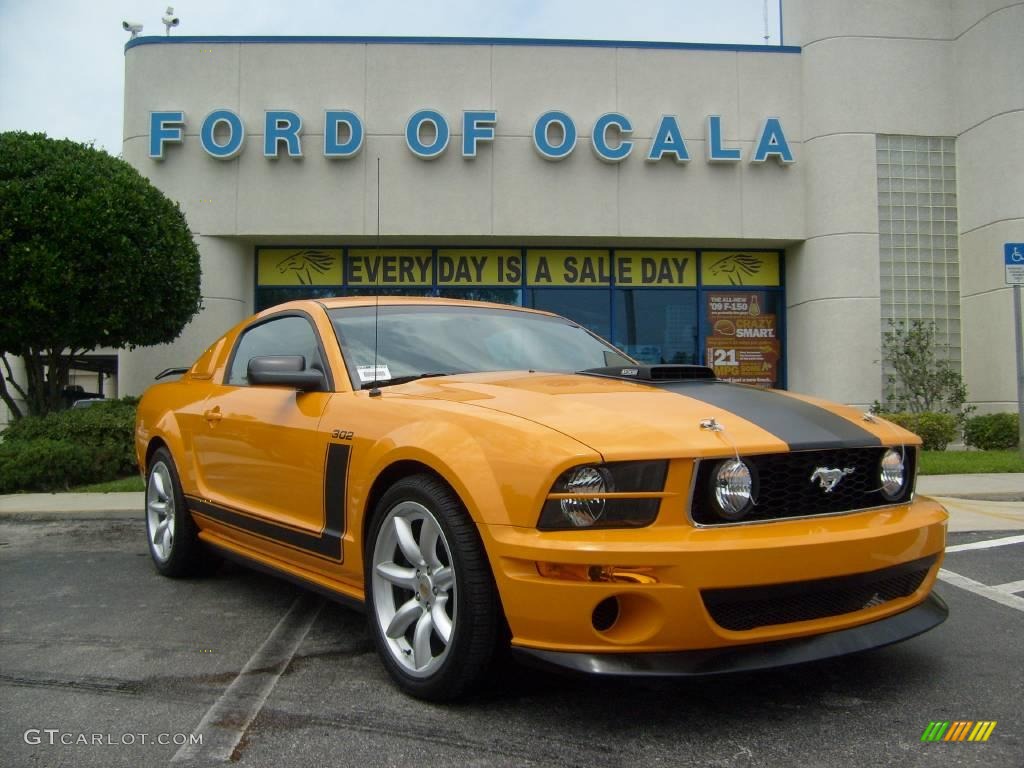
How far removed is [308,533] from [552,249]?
1187 centimetres

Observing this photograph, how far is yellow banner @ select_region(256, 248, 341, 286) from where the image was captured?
48.9 ft

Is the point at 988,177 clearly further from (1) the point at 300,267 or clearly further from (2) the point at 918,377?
(1) the point at 300,267

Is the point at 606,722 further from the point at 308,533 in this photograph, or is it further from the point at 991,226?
the point at 991,226

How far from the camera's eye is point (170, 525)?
5113 mm

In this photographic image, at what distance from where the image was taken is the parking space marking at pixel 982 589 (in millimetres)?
4508

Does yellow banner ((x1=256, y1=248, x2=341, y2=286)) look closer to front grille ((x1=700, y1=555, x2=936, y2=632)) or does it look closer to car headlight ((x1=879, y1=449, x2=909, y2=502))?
car headlight ((x1=879, y1=449, x2=909, y2=502))

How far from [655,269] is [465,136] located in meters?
4.06

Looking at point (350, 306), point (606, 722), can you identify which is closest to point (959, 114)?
point (350, 306)

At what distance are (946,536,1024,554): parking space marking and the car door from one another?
465 cm

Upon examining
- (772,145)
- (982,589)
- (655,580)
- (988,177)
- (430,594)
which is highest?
(772,145)

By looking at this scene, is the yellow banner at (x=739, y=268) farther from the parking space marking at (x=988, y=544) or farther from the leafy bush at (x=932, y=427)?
the parking space marking at (x=988, y=544)

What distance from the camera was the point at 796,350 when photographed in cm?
1491

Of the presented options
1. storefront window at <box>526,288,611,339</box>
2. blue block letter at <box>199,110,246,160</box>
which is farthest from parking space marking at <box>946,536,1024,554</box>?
blue block letter at <box>199,110,246,160</box>

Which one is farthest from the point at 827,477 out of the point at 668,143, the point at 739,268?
the point at 739,268
